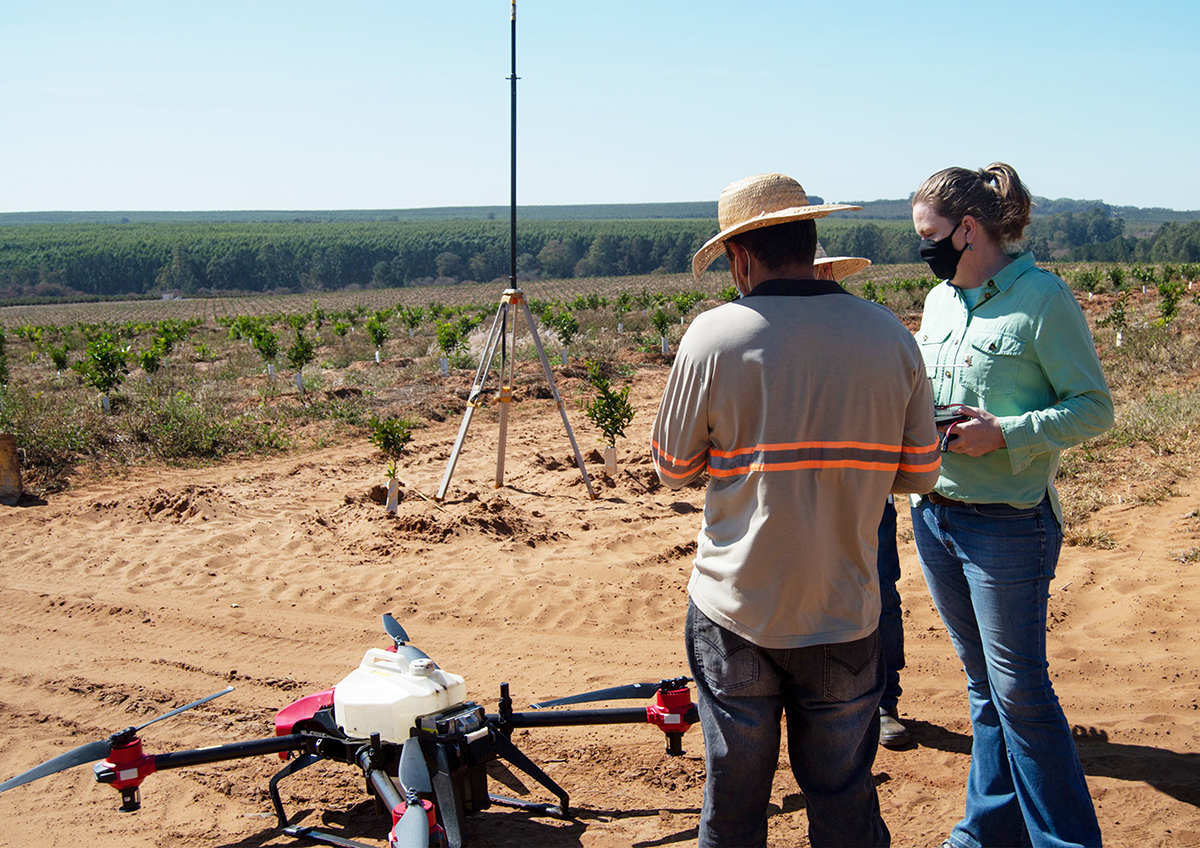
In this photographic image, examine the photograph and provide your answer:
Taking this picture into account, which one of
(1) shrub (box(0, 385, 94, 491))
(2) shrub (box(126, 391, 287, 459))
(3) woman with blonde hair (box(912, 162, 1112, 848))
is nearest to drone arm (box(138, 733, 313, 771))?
(3) woman with blonde hair (box(912, 162, 1112, 848))

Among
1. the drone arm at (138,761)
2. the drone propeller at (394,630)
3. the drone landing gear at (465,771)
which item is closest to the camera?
the drone landing gear at (465,771)

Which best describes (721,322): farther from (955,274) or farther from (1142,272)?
(1142,272)

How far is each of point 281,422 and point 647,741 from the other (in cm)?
858

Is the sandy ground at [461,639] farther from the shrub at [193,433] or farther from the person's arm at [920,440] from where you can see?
the person's arm at [920,440]

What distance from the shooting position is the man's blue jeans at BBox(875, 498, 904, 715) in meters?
3.22

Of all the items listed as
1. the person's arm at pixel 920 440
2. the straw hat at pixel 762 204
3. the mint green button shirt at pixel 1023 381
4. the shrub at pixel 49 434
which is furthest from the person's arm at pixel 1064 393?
the shrub at pixel 49 434

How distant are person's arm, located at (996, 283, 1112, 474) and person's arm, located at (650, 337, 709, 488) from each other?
0.87 meters

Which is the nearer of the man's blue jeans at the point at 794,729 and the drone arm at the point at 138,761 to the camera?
the man's blue jeans at the point at 794,729

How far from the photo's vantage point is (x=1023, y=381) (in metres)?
Result: 2.35

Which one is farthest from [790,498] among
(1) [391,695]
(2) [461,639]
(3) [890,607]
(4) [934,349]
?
(2) [461,639]

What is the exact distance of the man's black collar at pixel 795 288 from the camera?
185cm

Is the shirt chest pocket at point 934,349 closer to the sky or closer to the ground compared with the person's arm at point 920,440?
closer to the sky

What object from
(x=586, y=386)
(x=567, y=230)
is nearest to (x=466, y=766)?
(x=586, y=386)

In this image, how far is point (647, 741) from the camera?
3.49 m
